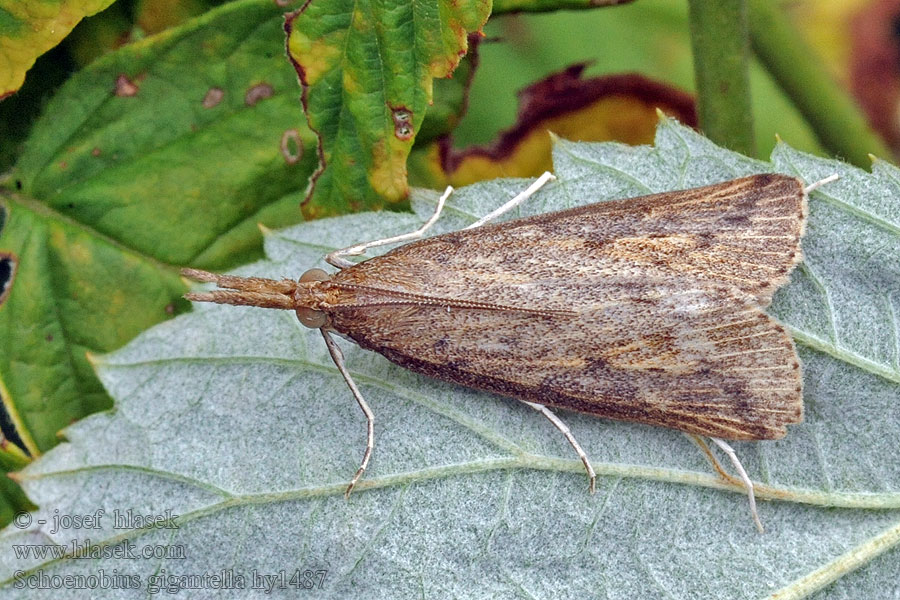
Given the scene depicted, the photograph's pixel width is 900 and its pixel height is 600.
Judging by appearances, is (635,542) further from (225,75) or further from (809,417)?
(225,75)

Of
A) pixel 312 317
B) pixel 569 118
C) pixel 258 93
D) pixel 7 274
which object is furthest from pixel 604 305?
pixel 7 274

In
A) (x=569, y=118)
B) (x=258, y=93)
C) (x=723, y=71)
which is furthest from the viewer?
(x=569, y=118)

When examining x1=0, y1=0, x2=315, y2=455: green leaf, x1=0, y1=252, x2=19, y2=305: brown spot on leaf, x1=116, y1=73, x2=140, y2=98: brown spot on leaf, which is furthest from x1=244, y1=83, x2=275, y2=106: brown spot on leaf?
x1=0, y1=252, x2=19, y2=305: brown spot on leaf

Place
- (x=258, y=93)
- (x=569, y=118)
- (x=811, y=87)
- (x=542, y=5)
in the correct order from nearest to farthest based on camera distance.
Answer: (x=542, y=5)
(x=258, y=93)
(x=811, y=87)
(x=569, y=118)

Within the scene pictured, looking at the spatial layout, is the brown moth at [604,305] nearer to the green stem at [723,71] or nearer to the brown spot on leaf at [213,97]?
the green stem at [723,71]

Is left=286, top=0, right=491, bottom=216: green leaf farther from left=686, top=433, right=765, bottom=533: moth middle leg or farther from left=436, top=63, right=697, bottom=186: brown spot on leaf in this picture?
left=686, top=433, right=765, bottom=533: moth middle leg

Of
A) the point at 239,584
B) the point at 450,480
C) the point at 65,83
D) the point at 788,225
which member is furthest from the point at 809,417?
the point at 65,83

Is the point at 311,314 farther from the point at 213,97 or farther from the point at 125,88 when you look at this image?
the point at 125,88
